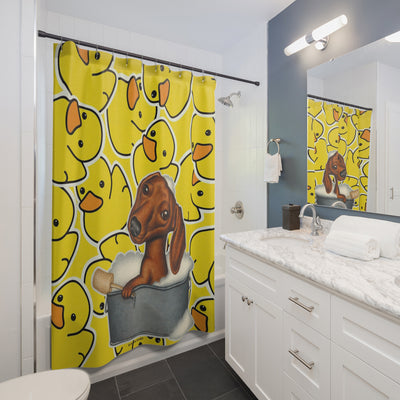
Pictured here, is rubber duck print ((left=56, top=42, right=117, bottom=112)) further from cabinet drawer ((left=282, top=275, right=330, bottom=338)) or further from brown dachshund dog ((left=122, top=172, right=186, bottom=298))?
cabinet drawer ((left=282, top=275, right=330, bottom=338))

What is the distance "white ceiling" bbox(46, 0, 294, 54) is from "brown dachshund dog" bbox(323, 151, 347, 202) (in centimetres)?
109

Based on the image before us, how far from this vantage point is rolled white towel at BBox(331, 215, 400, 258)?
1.11 meters

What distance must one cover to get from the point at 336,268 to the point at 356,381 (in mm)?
365

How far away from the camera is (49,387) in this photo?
970 mm

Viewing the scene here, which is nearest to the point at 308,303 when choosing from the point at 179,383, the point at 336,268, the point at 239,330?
the point at 336,268

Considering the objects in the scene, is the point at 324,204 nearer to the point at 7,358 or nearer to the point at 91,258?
the point at 91,258

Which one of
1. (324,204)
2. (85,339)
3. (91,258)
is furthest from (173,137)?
(85,339)

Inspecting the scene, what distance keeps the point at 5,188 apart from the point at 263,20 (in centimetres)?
200

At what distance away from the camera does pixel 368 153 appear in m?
1.37

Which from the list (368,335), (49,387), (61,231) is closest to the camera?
(368,335)

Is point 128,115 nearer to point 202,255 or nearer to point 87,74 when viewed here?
point 87,74

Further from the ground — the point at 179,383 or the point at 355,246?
the point at 355,246

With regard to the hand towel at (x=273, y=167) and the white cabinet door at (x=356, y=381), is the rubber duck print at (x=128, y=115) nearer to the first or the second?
the hand towel at (x=273, y=167)

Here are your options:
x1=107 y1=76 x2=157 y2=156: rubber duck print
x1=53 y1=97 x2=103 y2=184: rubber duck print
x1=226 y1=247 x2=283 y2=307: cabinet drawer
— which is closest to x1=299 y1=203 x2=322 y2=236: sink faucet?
x1=226 y1=247 x2=283 y2=307: cabinet drawer
